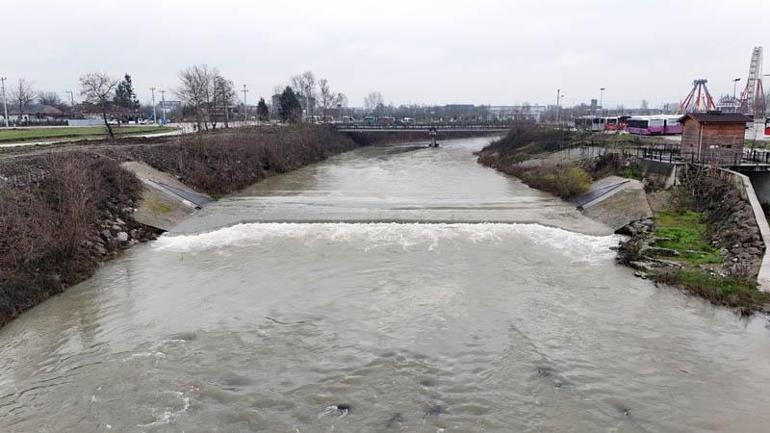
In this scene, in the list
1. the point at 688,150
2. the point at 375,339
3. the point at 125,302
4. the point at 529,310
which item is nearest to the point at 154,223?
the point at 125,302

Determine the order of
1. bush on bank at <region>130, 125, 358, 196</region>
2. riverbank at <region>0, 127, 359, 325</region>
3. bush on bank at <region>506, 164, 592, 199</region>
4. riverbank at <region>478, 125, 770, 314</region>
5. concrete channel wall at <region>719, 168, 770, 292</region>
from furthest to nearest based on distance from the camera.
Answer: bush on bank at <region>130, 125, 358, 196</region>, bush on bank at <region>506, 164, 592, 199</region>, riverbank at <region>0, 127, 359, 325</region>, riverbank at <region>478, 125, 770, 314</region>, concrete channel wall at <region>719, 168, 770, 292</region>

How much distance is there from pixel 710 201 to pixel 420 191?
18233mm

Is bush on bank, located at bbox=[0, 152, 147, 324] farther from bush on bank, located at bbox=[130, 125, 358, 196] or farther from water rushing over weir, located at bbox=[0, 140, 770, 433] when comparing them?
bush on bank, located at bbox=[130, 125, 358, 196]

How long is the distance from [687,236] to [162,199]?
2711 centimetres

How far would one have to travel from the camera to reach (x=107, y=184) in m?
28.2

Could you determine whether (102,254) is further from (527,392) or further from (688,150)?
(688,150)

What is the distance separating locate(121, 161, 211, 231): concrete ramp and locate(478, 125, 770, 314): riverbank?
74.1 ft

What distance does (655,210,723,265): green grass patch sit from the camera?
20.3m

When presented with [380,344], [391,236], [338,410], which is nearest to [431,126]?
[391,236]

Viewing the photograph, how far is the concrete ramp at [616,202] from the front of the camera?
88.3ft

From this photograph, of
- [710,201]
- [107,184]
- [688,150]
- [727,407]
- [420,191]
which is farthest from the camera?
[420,191]

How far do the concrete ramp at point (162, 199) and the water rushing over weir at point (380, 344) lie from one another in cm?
368

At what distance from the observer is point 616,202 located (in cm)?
2912

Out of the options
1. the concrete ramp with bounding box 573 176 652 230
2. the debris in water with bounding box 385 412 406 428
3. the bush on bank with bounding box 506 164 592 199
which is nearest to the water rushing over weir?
the debris in water with bounding box 385 412 406 428
